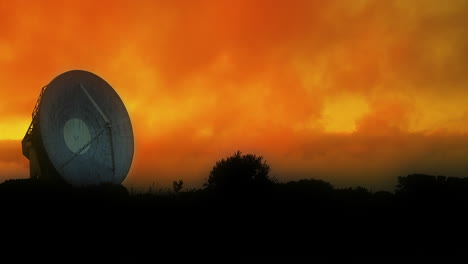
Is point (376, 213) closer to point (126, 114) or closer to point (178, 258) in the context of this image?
point (178, 258)

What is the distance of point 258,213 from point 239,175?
6604 mm

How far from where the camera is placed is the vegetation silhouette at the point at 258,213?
31.0 meters

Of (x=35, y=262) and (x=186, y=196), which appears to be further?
(x=186, y=196)

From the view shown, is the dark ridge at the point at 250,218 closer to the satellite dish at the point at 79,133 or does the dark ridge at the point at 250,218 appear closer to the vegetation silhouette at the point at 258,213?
the vegetation silhouette at the point at 258,213

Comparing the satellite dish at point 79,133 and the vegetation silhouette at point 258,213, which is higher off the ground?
the satellite dish at point 79,133

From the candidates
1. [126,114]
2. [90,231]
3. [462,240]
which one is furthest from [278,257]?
[126,114]

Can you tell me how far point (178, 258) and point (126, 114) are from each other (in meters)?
23.4

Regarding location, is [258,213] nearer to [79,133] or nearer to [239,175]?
[239,175]

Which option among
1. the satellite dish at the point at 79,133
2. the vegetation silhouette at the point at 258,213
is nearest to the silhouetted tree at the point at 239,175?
the vegetation silhouette at the point at 258,213

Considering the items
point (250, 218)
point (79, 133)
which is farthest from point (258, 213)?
point (79, 133)

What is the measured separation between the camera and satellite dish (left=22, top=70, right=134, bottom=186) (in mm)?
39906

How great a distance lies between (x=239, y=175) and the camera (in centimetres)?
4238

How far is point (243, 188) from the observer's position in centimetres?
4153

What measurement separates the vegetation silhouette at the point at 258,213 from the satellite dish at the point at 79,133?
6.69 feet
